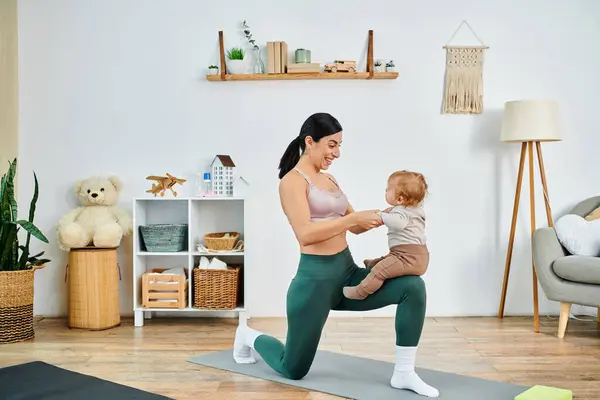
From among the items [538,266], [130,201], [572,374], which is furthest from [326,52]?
[572,374]

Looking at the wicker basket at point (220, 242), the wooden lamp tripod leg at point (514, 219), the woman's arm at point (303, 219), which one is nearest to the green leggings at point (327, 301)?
the woman's arm at point (303, 219)

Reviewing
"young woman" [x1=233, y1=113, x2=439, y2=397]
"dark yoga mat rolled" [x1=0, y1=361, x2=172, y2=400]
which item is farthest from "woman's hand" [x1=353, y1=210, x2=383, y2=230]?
"dark yoga mat rolled" [x1=0, y1=361, x2=172, y2=400]

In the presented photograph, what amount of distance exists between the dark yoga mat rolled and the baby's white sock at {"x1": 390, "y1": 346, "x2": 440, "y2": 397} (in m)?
0.95

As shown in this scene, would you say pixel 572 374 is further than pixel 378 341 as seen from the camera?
No

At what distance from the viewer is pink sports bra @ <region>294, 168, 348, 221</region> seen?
2834mm

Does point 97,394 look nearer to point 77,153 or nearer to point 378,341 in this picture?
point 378,341

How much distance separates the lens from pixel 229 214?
451 centimetres

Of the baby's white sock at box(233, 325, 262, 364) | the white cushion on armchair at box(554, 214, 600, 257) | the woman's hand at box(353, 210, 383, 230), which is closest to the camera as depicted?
the woman's hand at box(353, 210, 383, 230)

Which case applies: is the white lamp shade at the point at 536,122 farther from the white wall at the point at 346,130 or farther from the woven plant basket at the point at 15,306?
the woven plant basket at the point at 15,306

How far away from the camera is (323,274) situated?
9.15 ft

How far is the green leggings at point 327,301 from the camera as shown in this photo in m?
2.69

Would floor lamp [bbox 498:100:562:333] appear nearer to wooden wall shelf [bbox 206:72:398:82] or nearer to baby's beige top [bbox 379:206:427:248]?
wooden wall shelf [bbox 206:72:398:82]

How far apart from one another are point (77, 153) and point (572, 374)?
3.31 meters

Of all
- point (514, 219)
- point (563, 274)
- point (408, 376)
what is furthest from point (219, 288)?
point (563, 274)
